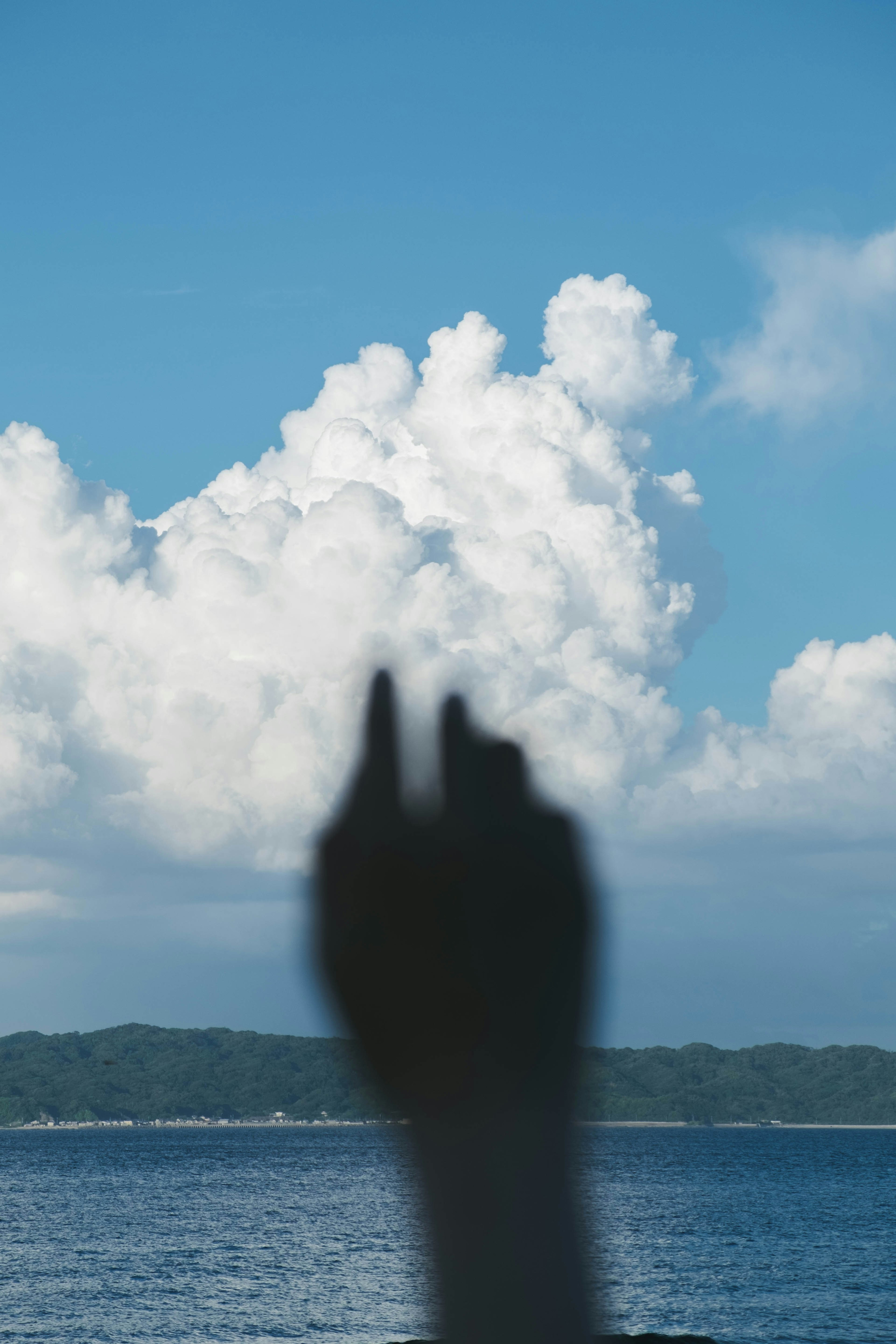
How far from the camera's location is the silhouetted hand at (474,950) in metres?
95.4

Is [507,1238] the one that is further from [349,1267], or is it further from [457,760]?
[457,760]

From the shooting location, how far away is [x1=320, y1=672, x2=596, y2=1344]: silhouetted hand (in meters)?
95.4

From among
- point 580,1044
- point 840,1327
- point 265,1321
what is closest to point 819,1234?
point 580,1044

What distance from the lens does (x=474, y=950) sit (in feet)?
361

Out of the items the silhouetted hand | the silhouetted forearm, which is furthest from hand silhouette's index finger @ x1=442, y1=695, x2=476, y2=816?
the silhouetted forearm

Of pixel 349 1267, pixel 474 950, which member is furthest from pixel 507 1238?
pixel 474 950

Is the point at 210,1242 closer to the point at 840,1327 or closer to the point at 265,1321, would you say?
the point at 265,1321

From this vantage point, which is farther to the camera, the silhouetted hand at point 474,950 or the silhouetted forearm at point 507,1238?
the silhouetted hand at point 474,950

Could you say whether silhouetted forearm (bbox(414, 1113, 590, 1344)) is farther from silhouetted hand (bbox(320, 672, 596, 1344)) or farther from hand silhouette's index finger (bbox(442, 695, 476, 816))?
hand silhouette's index finger (bbox(442, 695, 476, 816))

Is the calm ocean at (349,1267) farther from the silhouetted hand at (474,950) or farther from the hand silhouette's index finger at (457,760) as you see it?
the hand silhouette's index finger at (457,760)

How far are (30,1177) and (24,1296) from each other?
4855 inches

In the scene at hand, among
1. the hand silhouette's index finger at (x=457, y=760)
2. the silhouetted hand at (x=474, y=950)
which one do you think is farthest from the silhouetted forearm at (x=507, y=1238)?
the hand silhouette's index finger at (x=457, y=760)

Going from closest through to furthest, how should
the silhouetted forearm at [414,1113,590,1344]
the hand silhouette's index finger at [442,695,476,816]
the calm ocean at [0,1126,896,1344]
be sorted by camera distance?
the silhouetted forearm at [414,1113,590,1344] < the calm ocean at [0,1126,896,1344] < the hand silhouette's index finger at [442,695,476,816]

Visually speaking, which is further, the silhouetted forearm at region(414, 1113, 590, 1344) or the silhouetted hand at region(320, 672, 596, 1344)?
the silhouetted hand at region(320, 672, 596, 1344)
